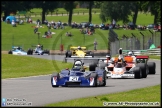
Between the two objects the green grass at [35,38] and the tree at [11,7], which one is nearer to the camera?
the green grass at [35,38]

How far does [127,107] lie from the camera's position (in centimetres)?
1514

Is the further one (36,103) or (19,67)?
(19,67)

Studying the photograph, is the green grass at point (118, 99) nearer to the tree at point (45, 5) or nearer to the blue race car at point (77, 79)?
the blue race car at point (77, 79)

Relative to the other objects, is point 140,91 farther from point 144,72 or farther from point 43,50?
point 43,50

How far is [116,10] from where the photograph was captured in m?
107

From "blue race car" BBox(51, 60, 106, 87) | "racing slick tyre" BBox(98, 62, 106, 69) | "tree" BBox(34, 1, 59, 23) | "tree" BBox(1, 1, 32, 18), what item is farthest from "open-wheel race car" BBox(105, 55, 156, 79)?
"tree" BBox(34, 1, 59, 23)

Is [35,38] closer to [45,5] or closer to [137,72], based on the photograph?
[45,5]

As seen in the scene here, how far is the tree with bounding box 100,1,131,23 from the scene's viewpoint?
107 metres

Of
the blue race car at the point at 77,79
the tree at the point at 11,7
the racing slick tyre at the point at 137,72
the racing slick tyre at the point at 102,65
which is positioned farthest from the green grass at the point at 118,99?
the tree at the point at 11,7

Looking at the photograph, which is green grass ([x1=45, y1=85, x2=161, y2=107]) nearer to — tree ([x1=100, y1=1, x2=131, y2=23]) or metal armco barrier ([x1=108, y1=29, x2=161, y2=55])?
metal armco barrier ([x1=108, y1=29, x2=161, y2=55])

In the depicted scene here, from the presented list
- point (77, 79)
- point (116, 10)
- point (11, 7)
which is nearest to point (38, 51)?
point (11, 7)

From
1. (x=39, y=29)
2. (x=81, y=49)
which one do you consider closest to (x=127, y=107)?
(x=81, y=49)

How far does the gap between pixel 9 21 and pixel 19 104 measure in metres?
68.4

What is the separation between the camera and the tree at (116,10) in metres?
107
